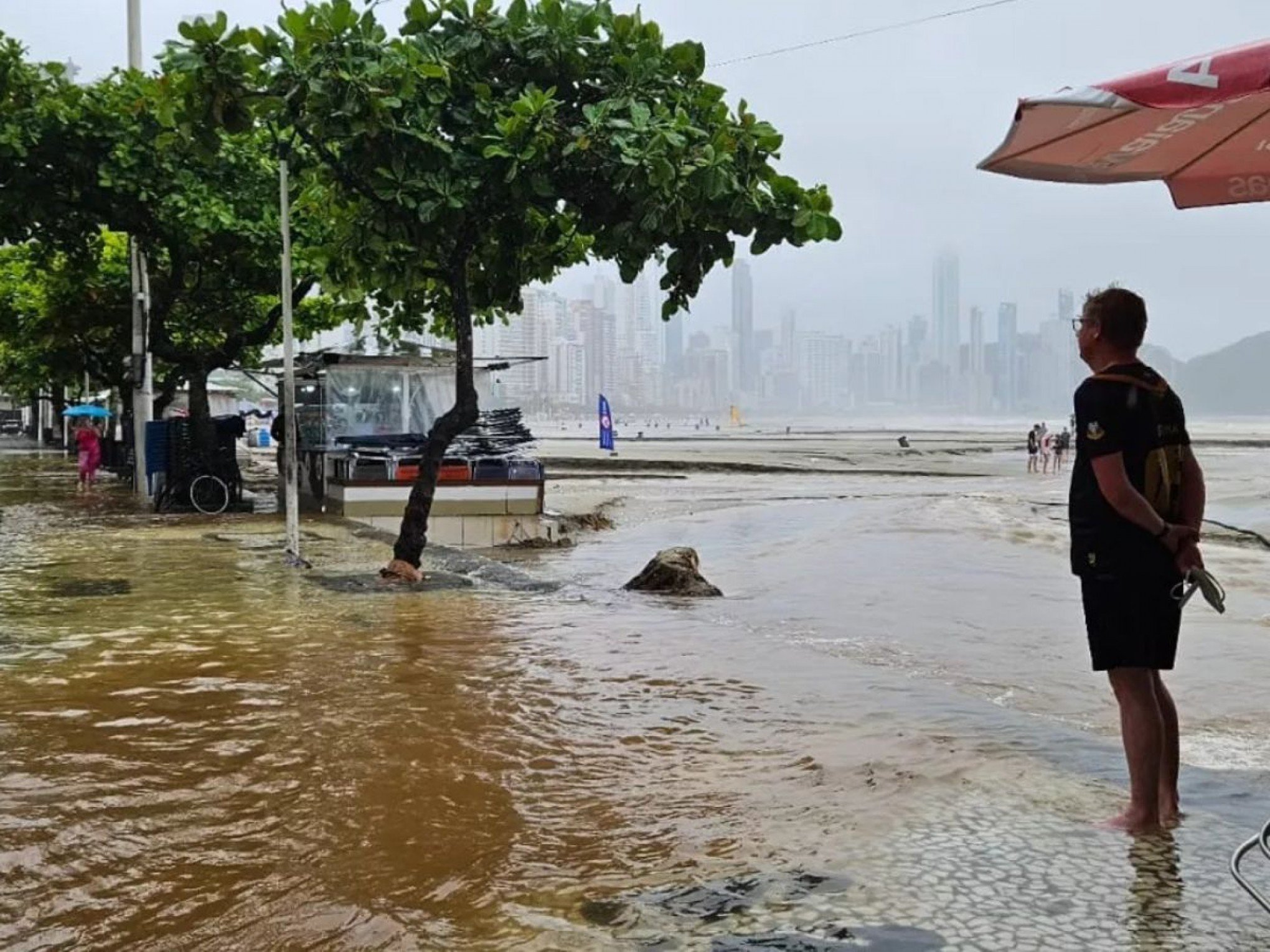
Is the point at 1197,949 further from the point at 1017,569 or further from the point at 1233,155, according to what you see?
the point at 1017,569

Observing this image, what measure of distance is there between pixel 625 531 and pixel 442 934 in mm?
16311

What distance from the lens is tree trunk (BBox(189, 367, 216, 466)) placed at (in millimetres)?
19047

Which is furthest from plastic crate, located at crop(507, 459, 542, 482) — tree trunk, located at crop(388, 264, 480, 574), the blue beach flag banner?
the blue beach flag banner

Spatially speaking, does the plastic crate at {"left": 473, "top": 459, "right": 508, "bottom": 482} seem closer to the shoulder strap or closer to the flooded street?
the flooded street

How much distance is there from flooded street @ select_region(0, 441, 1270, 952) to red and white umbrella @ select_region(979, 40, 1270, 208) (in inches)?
87.3

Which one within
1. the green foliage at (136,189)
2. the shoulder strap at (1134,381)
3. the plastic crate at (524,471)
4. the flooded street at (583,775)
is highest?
the green foliage at (136,189)

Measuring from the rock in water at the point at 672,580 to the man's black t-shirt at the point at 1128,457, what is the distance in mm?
6767

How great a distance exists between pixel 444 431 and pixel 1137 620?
7.58 metres

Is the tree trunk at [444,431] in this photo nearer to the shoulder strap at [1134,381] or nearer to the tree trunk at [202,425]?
the shoulder strap at [1134,381]

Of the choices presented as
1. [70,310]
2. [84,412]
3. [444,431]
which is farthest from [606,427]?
[444,431]

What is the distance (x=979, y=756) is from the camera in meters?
5.35

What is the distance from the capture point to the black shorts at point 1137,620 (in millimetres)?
4137

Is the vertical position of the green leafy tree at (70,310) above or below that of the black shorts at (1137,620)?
above

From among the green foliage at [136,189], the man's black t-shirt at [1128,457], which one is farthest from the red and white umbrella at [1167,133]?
the green foliage at [136,189]
